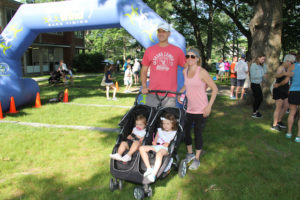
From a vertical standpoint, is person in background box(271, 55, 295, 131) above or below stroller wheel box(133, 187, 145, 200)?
above

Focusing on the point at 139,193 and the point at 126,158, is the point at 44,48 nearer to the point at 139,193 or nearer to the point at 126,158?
the point at 126,158

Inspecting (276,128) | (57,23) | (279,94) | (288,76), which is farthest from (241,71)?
(57,23)

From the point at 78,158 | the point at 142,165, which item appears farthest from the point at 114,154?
the point at 78,158

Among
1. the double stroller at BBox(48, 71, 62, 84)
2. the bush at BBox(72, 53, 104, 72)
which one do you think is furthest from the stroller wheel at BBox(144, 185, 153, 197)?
the bush at BBox(72, 53, 104, 72)

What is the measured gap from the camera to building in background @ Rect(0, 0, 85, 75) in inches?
932

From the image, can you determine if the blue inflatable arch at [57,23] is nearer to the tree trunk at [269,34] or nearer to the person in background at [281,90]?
the person in background at [281,90]

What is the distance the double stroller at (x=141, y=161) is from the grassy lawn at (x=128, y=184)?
0.17 m

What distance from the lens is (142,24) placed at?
6867 millimetres

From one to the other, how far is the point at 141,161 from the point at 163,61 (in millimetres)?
1823

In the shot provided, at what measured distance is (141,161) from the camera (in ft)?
11.8

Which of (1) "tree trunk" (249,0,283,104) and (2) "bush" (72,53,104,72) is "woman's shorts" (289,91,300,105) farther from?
(2) "bush" (72,53,104,72)

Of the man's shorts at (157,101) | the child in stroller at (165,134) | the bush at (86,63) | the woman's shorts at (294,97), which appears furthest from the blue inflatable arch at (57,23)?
the bush at (86,63)

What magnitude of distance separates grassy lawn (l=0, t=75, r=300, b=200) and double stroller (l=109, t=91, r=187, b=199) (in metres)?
0.17

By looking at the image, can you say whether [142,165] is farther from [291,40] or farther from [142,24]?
[291,40]
